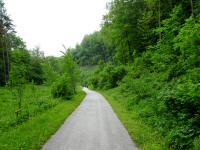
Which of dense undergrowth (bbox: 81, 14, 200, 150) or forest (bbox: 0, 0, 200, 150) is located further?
forest (bbox: 0, 0, 200, 150)

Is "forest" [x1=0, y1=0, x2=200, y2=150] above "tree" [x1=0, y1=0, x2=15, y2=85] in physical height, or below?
below

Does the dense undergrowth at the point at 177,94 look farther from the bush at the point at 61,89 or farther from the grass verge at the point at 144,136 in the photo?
the bush at the point at 61,89

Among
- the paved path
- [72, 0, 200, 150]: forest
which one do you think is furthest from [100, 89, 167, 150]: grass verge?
the paved path

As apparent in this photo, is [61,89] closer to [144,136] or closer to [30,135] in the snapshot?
[30,135]

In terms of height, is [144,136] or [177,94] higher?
[177,94]

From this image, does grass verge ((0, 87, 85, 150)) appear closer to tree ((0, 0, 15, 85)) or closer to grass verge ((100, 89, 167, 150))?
grass verge ((100, 89, 167, 150))

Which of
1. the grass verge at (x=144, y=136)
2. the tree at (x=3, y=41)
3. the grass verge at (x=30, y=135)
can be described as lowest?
the grass verge at (x=144, y=136)

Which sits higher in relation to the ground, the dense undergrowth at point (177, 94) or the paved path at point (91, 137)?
the dense undergrowth at point (177, 94)

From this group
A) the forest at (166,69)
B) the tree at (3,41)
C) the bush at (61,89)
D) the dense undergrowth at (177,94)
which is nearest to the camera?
the dense undergrowth at (177,94)

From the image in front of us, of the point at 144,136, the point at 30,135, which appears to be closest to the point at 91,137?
the point at 144,136

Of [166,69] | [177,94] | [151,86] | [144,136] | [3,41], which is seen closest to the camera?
[144,136]

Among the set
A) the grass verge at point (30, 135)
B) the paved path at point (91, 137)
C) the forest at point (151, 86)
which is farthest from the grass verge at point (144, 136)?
the grass verge at point (30, 135)

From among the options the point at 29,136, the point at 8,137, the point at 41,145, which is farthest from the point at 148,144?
the point at 8,137

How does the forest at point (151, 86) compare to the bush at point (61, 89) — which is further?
the bush at point (61, 89)
